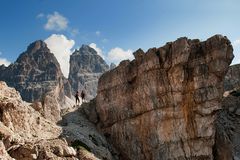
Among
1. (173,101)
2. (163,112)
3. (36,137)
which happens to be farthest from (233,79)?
(36,137)

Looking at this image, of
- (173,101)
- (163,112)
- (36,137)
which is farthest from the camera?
(163,112)

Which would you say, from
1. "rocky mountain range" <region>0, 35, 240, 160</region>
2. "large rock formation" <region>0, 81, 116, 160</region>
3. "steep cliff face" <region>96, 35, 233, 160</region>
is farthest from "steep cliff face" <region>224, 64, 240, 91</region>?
"large rock formation" <region>0, 81, 116, 160</region>

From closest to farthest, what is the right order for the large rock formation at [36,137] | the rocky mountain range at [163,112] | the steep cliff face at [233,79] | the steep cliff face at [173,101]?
the large rock formation at [36,137] → the rocky mountain range at [163,112] → the steep cliff face at [173,101] → the steep cliff face at [233,79]

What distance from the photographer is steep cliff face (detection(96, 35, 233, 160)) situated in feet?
199

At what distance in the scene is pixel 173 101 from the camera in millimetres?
62500

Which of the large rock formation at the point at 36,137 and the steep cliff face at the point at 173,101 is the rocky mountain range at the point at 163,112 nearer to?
the steep cliff face at the point at 173,101

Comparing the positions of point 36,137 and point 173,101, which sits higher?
point 173,101

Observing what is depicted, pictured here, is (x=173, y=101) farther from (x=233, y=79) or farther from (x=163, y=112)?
(x=233, y=79)

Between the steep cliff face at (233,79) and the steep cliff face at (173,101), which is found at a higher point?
the steep cliff face at (233,79)

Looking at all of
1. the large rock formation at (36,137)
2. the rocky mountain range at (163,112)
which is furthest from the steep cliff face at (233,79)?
the large rock formation at (36,137)

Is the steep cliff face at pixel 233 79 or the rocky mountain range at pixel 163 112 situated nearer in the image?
the rocky mountain range at pixel 163 112

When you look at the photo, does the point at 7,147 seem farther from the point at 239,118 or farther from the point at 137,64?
the point at 239,118

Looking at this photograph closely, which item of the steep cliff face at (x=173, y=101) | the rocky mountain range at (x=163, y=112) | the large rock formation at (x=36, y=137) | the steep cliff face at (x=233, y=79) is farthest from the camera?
the steep cliff face at (x=233, y=79)

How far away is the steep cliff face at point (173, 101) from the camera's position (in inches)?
2389
